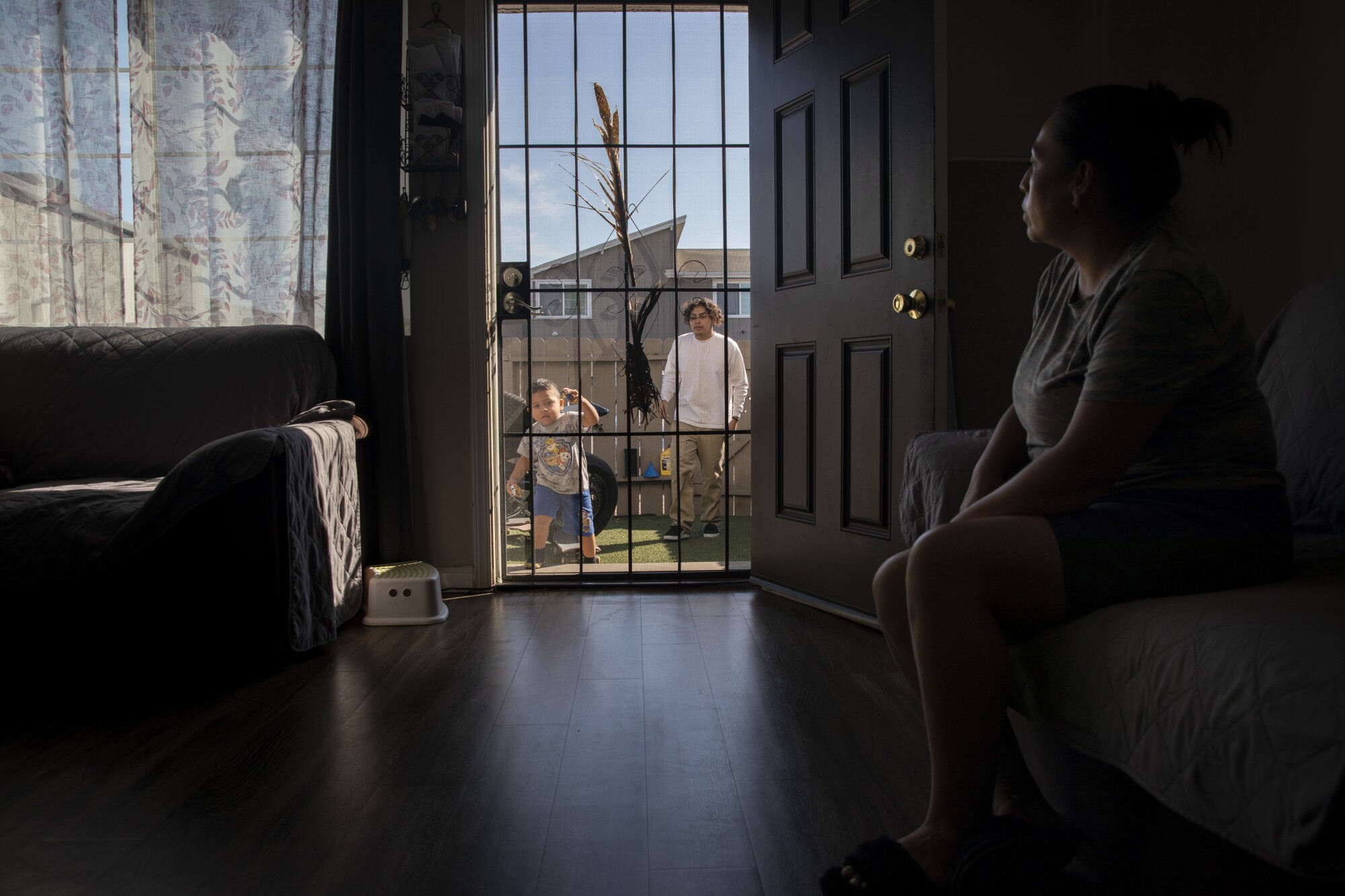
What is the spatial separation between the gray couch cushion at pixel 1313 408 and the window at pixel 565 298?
247cm

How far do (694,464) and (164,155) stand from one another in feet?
7.65

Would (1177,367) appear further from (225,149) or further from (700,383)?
(225,149)

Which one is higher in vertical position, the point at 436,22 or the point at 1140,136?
the point at 436,22

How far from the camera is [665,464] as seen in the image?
4559mm

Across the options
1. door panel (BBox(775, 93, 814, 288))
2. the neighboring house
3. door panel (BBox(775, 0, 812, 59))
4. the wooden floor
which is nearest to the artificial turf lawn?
the neighboring house

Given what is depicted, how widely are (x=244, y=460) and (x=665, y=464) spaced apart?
252 cm

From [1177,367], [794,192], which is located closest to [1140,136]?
[1177,367]

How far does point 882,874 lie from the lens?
114cm

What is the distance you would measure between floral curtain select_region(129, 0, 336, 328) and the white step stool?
1.12m

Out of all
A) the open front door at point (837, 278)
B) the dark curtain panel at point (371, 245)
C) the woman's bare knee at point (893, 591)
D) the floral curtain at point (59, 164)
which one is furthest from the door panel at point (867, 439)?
the floral curtain at point (59, 164)

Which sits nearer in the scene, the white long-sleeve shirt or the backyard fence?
the backyard fence

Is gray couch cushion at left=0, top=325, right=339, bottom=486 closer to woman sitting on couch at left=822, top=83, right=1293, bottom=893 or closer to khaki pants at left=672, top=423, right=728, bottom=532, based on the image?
khaki pants at left=672, top=423, right=728, bottom=532

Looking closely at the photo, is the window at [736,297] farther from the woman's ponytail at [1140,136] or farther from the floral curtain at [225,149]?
the woman's ponytail at [1140,136]

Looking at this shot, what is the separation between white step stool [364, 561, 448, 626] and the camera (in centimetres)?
291
